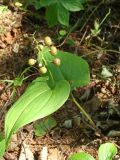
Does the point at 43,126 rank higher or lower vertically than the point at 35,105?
lower

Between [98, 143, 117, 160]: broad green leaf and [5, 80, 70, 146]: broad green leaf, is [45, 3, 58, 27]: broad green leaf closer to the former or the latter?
[5, 80, 70, 146]: broad green leaf

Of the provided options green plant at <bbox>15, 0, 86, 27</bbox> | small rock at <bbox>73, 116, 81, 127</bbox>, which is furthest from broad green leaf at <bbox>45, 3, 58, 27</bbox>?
small rock at <bbox>73, 116, 81, 127</bbox>

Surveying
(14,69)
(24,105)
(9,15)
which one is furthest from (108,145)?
(9,15)

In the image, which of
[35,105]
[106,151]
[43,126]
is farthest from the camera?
[43,126]

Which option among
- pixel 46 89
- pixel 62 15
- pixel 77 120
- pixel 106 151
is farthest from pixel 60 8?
pixel 106 151

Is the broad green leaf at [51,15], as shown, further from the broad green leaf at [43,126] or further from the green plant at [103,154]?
the green plant at [103,154]

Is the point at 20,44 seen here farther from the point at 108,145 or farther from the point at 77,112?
the point at 108,145

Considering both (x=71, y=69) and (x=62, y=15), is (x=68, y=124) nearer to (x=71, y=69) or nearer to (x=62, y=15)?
(x=71, y=69)

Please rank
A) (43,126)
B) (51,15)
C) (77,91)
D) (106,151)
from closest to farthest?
(106,151) → (43,126) → (77,91) → (51,15)
